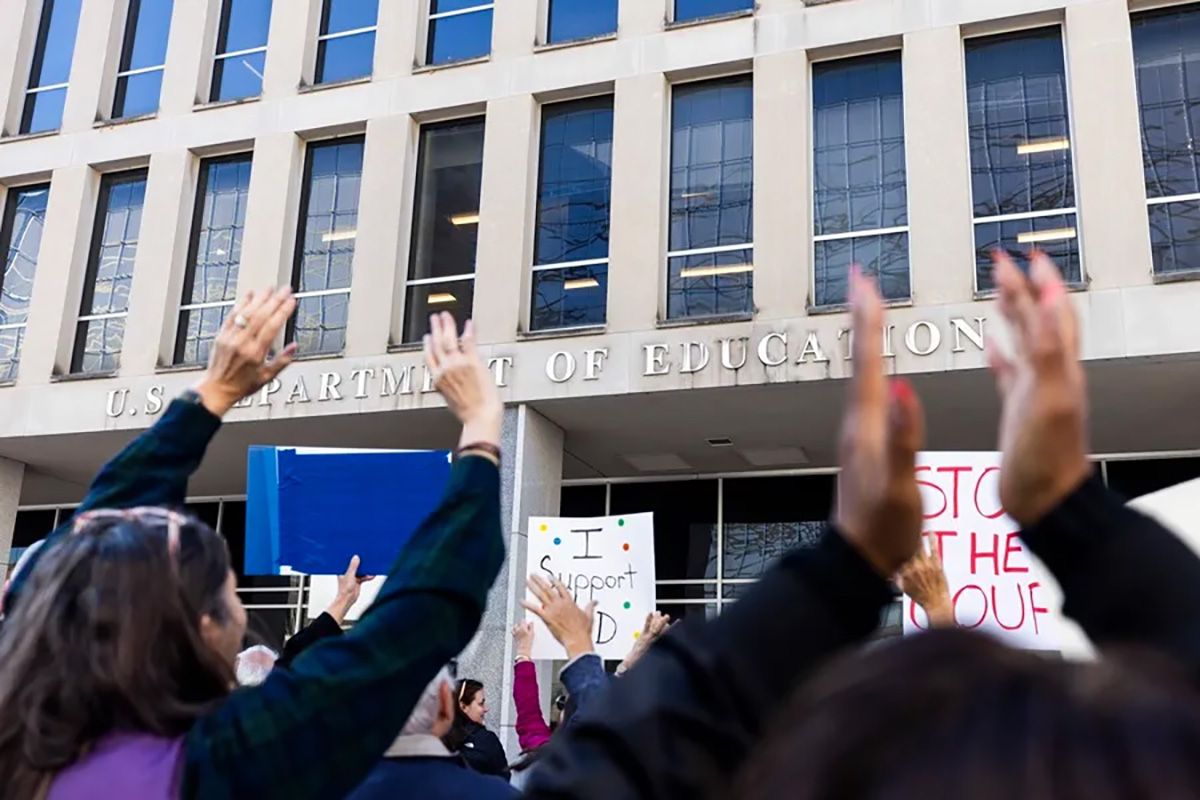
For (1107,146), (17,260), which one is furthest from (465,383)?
(17,260)

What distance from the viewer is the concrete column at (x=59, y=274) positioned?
1493cm

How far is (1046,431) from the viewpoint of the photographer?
3.84ft

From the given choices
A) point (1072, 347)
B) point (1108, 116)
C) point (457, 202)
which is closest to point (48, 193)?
point (457, 202)

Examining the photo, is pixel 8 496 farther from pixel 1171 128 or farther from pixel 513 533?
pixel 1171 128

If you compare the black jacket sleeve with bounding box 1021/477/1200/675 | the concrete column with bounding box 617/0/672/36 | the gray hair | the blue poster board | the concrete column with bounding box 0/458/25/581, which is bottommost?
the gray hair

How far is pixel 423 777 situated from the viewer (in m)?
2.53

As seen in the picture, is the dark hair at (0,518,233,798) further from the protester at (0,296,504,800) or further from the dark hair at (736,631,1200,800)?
the dark hair at (736,631,1200,800)

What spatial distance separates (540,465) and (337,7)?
6734 mm

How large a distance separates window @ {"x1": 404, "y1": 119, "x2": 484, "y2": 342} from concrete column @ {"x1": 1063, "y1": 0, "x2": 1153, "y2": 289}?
6379mm

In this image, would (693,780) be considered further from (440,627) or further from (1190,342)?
(1190,342)

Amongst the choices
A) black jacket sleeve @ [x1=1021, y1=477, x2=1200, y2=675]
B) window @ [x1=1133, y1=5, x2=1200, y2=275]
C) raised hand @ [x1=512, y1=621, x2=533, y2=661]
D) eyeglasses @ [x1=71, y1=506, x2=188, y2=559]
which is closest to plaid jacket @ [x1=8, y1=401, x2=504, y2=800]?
eyeglasses @ [x1=71, y1=506, x2=188, y2=559]

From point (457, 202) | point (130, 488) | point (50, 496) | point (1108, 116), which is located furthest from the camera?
point (50, 496)

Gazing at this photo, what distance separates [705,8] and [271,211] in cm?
562

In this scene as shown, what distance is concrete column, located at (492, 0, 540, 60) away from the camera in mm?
13828
